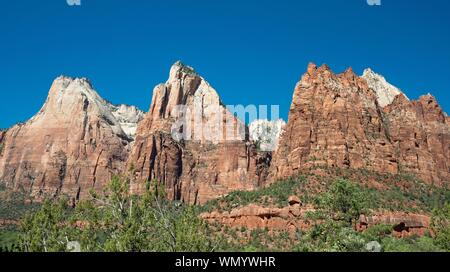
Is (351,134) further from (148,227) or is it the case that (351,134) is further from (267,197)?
(148,227)

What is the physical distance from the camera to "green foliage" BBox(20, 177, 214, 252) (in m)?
27.2

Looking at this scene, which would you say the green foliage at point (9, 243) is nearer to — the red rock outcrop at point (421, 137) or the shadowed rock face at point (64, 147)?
the red rock outcrop at point (421, 137)

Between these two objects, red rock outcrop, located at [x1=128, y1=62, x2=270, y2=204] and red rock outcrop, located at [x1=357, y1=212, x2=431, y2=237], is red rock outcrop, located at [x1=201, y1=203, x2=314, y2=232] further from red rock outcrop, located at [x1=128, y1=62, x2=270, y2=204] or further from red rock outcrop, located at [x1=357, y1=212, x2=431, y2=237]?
red rock outcrop, located at [x1=128, y1=62, x2=270, y2=204]

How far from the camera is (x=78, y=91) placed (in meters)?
188

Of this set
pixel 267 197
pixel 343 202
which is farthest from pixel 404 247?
pixel 267 197

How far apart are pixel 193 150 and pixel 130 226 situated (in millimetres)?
130285

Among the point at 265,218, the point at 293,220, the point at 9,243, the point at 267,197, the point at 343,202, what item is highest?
the point at 267,197

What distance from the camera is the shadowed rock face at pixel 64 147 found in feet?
541

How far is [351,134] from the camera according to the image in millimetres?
108438

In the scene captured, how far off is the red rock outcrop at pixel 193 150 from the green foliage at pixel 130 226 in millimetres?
113392

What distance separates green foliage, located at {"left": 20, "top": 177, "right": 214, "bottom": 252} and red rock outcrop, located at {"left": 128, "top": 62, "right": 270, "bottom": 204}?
113 metres
